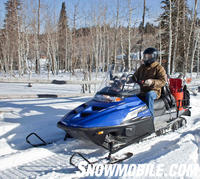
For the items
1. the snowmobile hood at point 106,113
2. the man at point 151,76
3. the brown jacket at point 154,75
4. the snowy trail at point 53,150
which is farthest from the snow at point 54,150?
the brown jacket at point 154,75

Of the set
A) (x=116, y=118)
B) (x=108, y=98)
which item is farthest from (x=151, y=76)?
(x=116, y=118)

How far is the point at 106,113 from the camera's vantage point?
2.99 metres

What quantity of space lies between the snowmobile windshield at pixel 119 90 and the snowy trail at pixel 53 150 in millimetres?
949

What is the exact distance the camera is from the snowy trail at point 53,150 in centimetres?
272

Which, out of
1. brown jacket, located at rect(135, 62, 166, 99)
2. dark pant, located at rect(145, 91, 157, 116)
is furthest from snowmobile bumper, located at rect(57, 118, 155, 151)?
brown jacket, located at rect(135, 62, 166, 99)

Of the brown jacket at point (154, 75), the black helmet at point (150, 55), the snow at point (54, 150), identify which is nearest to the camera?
the snow at point (54, 150)

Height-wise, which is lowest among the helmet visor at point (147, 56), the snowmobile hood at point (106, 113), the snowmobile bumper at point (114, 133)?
the snowmobile bumper at point (114, 133)

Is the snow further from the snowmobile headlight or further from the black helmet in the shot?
the black helmet

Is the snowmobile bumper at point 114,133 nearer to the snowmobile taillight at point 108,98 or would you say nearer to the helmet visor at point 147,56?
the snowmobile taillight at point 108,98

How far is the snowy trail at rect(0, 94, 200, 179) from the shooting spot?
2725 mm

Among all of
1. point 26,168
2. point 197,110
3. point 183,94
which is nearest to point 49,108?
point 26,168

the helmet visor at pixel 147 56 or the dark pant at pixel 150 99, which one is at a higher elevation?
the helmet visor at pixel 147 56

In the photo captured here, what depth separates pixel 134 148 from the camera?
3.41 meters

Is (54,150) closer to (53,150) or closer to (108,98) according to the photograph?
(53,150)
